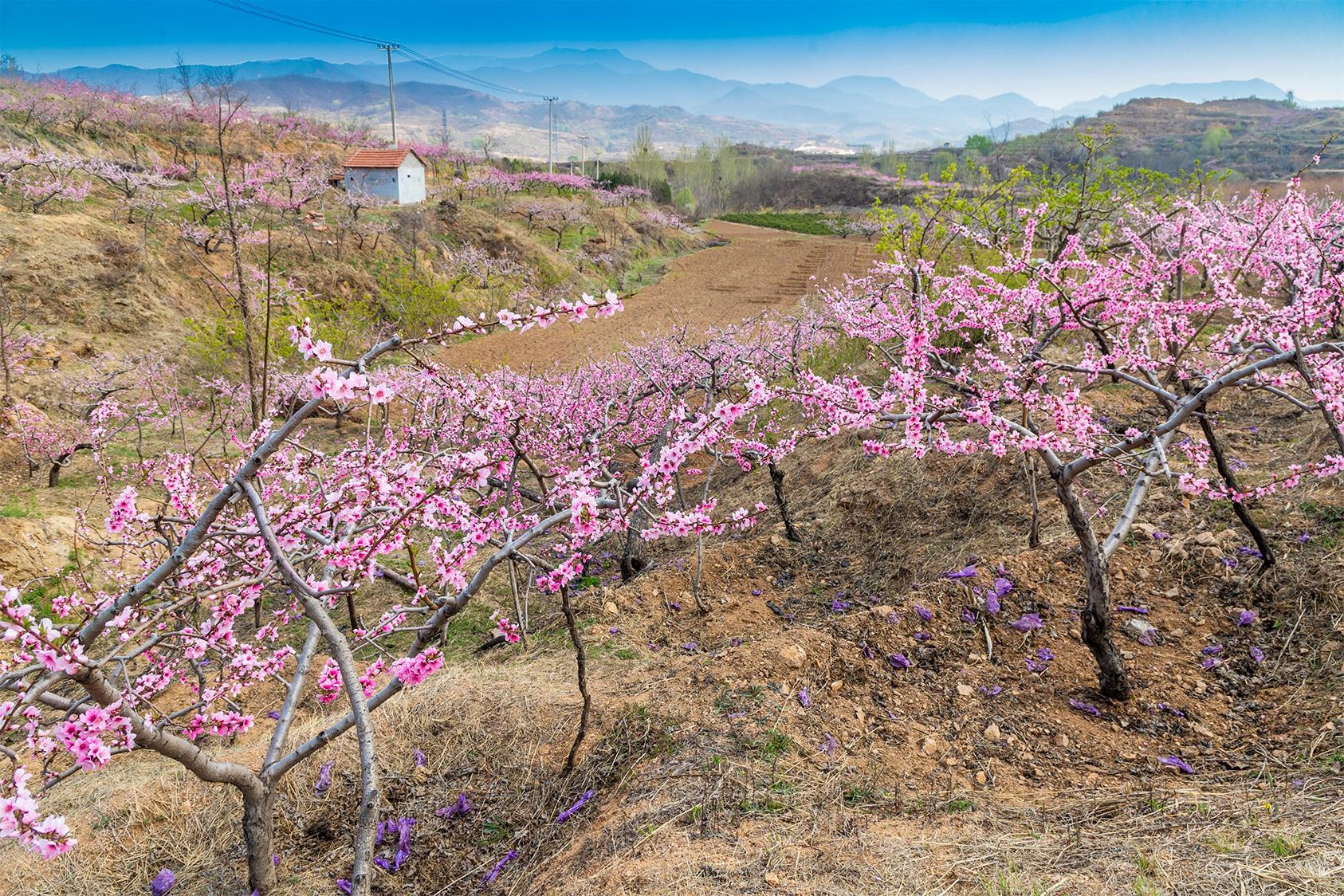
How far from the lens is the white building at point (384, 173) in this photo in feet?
101

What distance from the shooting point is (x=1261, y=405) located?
9.29 m

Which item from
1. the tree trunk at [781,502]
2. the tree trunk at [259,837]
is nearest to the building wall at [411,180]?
the tree trunk at [781,502]

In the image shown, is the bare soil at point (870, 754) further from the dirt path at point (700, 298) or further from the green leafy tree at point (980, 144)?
the green leafy tree at point (980, 144)

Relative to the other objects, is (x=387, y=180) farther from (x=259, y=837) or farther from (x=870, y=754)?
(x=870, y=754)

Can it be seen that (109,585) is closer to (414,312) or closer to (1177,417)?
(414,312)

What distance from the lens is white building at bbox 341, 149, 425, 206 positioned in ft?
101

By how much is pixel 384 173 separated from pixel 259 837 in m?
32.7

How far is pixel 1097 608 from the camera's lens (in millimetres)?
4625

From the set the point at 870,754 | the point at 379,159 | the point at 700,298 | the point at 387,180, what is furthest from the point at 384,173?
the point at 870,754

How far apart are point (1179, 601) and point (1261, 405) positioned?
5.57 meters

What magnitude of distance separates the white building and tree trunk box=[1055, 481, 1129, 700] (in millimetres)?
31150

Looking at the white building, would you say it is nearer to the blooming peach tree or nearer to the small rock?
the blooming peach tree

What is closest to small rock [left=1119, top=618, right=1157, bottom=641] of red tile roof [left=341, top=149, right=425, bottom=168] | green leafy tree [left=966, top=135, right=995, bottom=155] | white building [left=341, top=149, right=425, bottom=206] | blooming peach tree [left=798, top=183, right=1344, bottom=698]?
blooming peach tree [left=798, top=183, right=1344, bottom=698]

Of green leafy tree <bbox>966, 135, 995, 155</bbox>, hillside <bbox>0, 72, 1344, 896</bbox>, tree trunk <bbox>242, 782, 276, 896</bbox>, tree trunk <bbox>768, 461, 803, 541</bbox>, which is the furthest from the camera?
green leafy tree <bbox>966, 135, 995, 155</bbox>
